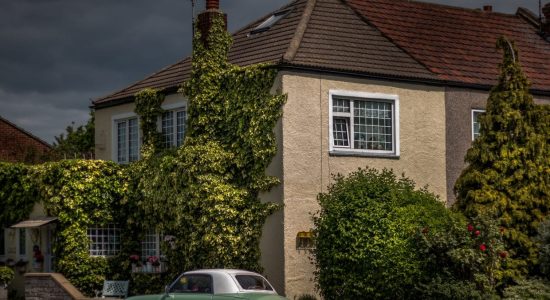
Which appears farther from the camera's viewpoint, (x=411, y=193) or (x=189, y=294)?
(x=411, y=193)

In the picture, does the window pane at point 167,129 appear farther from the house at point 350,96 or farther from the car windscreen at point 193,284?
the car windscreen at point 193,284

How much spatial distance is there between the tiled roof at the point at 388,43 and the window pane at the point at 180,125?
117 cm

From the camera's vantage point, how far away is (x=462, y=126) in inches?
1197

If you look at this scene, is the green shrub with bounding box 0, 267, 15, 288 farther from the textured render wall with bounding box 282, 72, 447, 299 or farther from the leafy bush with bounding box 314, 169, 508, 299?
the leafy bush with bounding box 314, 169, 508, 299

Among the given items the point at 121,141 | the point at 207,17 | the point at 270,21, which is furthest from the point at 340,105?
the point at 121,141

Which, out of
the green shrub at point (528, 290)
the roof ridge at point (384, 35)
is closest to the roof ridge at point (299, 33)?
the roof ridge at point (384, 35)

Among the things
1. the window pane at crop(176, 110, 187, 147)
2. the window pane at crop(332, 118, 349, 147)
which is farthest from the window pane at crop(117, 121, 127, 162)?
the window pane at crop(332, 118, 349, 147)

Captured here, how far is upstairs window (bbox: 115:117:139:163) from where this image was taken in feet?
108

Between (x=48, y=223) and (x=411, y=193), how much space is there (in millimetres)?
12061

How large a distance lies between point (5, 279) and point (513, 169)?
16638mm

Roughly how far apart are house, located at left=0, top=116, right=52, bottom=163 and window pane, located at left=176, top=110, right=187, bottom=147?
17.8 meters

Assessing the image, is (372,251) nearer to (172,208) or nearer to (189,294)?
(189,294)

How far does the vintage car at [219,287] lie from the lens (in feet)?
64.0

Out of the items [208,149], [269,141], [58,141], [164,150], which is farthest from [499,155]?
[58,141]
